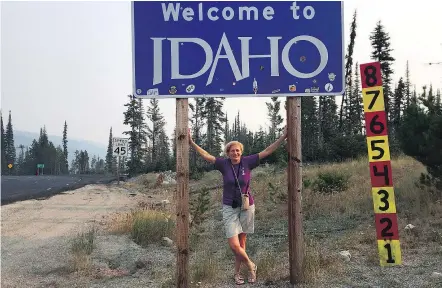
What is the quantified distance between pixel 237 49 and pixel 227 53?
4.7 inches

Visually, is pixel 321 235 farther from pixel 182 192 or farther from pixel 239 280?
pixel 182 192

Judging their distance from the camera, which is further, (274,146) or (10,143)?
(10,143)

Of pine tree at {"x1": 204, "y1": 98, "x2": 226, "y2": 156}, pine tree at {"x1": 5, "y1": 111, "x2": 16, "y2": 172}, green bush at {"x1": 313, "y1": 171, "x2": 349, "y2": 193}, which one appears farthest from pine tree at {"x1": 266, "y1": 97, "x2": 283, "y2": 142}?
pine tree at {"x1": 5, "y1": 111, "x2": 16, "y2": 172}

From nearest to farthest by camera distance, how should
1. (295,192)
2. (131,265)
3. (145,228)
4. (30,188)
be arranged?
1. (295,192)
2. (131,265)
3. (145,228)
4. (30,188)

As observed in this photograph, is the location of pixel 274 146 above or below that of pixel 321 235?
above

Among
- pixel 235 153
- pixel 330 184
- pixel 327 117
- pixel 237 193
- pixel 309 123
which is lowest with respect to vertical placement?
pixel 330 184

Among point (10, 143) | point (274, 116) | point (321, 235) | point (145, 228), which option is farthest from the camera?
point (10, 143)

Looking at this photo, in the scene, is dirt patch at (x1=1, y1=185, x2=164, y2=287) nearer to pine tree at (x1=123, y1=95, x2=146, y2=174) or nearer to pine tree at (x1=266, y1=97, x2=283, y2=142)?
pine tree at (x1=266, y1=97, x2=283, y2=142)

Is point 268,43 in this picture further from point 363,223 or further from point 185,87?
point 363,223

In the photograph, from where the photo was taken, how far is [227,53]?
4707 mm

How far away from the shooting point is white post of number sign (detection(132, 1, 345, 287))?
4641mm

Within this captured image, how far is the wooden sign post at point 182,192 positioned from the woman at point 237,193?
39cm

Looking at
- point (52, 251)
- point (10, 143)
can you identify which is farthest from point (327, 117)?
point (10, 143)

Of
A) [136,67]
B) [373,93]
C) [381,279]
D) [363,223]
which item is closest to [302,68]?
[373,93]
